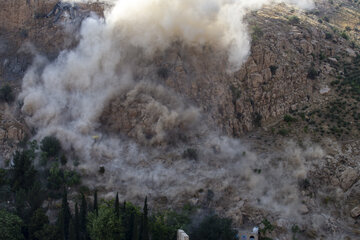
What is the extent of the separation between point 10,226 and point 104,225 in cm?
594

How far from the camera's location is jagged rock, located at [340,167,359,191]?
32.4 m

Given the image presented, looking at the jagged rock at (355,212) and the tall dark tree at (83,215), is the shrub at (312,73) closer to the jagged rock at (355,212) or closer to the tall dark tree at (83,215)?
the jagged rock at (355,212)

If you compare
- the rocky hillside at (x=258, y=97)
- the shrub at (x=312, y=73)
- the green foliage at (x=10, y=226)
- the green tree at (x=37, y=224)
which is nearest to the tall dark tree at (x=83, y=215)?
the green tree at (x=37, y=224)

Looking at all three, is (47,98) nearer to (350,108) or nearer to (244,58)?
(244,58)

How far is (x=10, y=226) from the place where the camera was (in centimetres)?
2708

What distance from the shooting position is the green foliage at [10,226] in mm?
26486

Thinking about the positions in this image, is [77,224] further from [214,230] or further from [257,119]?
[257,119]

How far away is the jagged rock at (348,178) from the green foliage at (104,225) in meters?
17.2

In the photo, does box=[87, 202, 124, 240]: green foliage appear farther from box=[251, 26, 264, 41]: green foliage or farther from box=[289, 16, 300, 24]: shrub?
box=[289, 16, 300, 24]: shrub

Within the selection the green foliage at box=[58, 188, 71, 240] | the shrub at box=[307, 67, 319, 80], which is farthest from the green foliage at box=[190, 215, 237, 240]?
the shrub at box=[307, 67, 319, 80]

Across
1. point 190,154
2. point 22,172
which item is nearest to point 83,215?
point 22,172

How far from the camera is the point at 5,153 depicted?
33.9 meters

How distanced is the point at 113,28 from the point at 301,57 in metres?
18.8

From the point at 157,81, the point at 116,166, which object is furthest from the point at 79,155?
the point at 157,81
